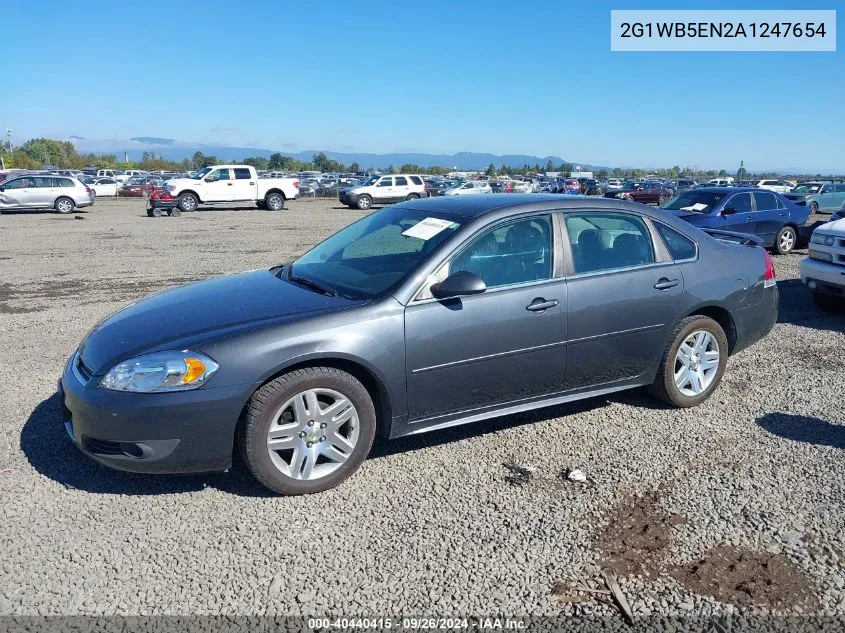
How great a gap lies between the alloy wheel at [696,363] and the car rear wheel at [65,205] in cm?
2686

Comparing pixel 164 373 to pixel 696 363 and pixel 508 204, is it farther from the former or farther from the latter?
pixel 696 363

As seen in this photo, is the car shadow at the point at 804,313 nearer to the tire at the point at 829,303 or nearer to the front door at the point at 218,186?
the tire at the point at 829,303

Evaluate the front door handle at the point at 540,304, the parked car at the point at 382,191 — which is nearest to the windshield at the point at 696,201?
the front door handle at the point at 540,304

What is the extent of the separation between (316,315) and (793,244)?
1327 cm

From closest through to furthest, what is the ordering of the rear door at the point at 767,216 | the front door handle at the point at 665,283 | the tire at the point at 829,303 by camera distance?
1. the front door handle at the point at 665,283
2. the tire at the point at 829,303
3. the rear door at the point at 767,216

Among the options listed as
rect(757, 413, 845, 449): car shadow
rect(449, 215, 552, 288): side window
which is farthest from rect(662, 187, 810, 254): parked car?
rect(449, 215, 552, 288): side window

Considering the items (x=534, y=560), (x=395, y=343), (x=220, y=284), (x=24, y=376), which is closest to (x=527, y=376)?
(x=395, y=343)

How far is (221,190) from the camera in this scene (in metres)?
28.3

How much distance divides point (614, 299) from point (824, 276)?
4.55 metres

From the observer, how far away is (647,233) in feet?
15.9

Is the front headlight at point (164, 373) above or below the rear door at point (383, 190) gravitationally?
below

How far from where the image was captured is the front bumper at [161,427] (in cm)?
339

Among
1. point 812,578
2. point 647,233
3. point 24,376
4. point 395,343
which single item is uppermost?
point 647,233

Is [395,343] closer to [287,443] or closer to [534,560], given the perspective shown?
[287,443]
